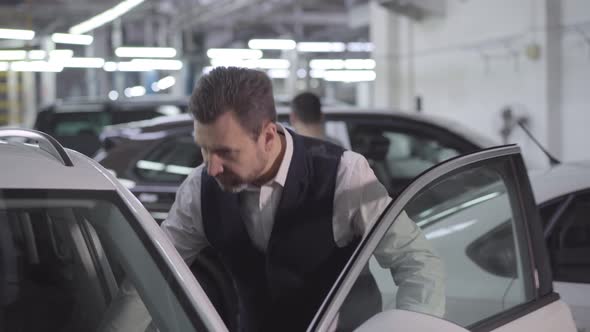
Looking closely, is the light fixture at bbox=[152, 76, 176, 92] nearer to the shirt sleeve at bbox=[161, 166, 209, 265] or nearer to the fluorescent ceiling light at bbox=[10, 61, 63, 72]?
the fluorescent ceiling light at bbox=[10, 61, 63, 72]

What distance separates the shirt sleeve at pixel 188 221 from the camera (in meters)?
2.53

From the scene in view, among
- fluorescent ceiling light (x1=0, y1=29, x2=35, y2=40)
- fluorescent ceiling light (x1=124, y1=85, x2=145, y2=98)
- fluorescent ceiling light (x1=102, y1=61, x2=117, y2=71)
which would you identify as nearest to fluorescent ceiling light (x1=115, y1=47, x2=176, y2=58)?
fluorescent ceiling light (x1=102, y1=61, x2=117, y2=71)

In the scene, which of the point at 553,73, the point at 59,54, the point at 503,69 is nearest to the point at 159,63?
the point at 59,54

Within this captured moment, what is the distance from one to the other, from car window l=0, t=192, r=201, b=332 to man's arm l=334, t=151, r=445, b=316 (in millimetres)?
561

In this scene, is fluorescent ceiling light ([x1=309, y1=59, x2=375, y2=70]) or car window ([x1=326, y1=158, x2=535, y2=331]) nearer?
car window ([x1=326, y1=158, x2=535, y2=331])

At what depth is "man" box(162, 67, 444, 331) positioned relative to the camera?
2.25 metres

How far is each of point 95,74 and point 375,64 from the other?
7852 millimetres

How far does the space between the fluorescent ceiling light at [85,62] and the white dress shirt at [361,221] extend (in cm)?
1809

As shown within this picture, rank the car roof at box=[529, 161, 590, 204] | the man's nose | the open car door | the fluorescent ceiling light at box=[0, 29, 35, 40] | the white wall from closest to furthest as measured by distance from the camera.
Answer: the open car door < the man's nose < the car roof at box=[529, 161, 590, 204] < the white wall < the fluorescent ceiling light at box=[0, 29, 35, 40]

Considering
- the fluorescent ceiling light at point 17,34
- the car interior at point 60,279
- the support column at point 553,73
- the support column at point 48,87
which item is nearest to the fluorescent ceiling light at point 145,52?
A: the support column at point 48,87

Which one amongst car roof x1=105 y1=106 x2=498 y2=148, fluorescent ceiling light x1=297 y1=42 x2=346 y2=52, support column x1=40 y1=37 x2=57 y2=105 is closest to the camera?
car roof x1=105 y1=106 x2=498 y2=148

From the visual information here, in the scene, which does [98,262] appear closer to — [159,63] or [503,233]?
[503,233]

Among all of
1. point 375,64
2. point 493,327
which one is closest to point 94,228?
point 493,327

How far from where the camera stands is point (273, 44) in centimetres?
2030
